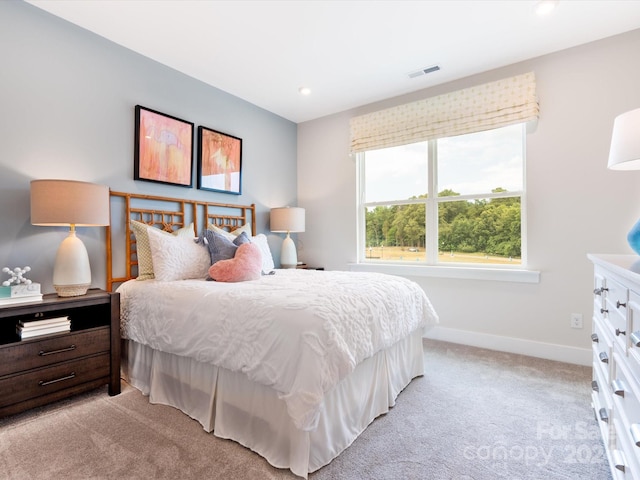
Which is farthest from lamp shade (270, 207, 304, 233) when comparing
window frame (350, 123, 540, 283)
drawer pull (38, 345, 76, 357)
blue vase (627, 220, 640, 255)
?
blue vase (627, 220, 640, 255)

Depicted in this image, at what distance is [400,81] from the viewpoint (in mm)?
3318

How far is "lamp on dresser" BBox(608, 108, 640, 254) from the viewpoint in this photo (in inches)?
53.8

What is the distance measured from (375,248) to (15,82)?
3432 millimetres

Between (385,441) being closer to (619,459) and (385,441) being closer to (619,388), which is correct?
(619,459)

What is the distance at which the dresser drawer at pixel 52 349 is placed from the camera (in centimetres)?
178

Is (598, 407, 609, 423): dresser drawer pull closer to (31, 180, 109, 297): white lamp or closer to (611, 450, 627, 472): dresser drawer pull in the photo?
(611, 450, 627, 472): dresser drawer pull

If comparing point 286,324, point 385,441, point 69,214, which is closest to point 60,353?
point 69,214

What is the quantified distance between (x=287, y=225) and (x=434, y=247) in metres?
1.67

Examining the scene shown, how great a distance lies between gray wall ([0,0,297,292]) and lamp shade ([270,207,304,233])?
0.96 metres

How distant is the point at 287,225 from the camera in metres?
3.84

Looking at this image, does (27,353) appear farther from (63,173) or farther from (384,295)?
(384,295)

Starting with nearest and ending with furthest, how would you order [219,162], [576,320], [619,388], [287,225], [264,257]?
[619,388] < [576,320] < [264,257] < [219,162] < [287,225]

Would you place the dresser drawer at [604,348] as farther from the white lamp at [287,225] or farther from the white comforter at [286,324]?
the white lamp at [287,225]

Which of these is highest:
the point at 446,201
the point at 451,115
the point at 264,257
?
the point at 451,115
